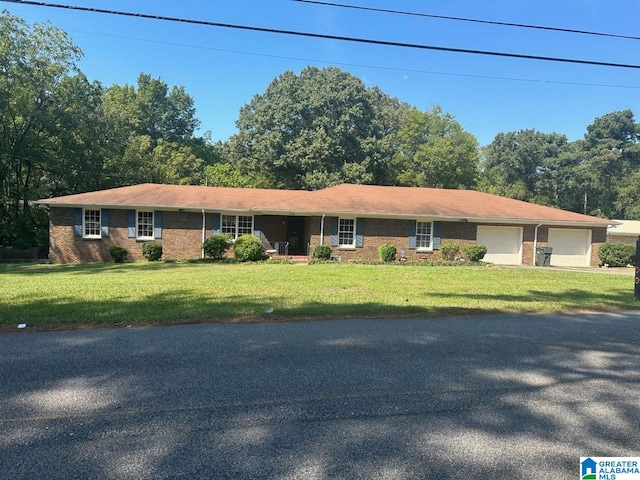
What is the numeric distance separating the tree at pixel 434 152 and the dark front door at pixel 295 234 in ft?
57.6

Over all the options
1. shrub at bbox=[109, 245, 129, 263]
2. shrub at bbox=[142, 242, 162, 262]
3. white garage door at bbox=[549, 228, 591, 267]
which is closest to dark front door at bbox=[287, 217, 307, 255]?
shrub at bbox=[142, 242, 162, 262]

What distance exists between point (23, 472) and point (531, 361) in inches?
197

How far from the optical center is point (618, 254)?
2123cm

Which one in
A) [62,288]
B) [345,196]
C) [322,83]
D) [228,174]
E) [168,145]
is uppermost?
[322,83]

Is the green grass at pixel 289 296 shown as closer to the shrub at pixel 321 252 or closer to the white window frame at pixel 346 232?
the shrub at pixel 321 252

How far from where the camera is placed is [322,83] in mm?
36688

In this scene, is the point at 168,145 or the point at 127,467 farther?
the point at 168,145

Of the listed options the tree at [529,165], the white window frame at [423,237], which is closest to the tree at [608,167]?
the tree at [529,165]

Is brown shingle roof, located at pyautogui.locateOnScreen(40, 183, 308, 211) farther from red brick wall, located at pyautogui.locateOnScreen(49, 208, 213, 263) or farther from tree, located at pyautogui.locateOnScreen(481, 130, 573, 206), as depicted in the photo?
tree, located at pyautogui.locateOnScreen(481, 130, 573, 206)

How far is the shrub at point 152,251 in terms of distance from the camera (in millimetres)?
19438

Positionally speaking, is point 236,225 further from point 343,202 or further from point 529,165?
point 529,165

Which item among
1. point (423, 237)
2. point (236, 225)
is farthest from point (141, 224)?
point (423, 237)

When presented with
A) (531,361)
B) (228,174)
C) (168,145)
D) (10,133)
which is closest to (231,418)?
(531,361)

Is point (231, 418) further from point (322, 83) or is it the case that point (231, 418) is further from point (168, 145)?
point (168, 145)
